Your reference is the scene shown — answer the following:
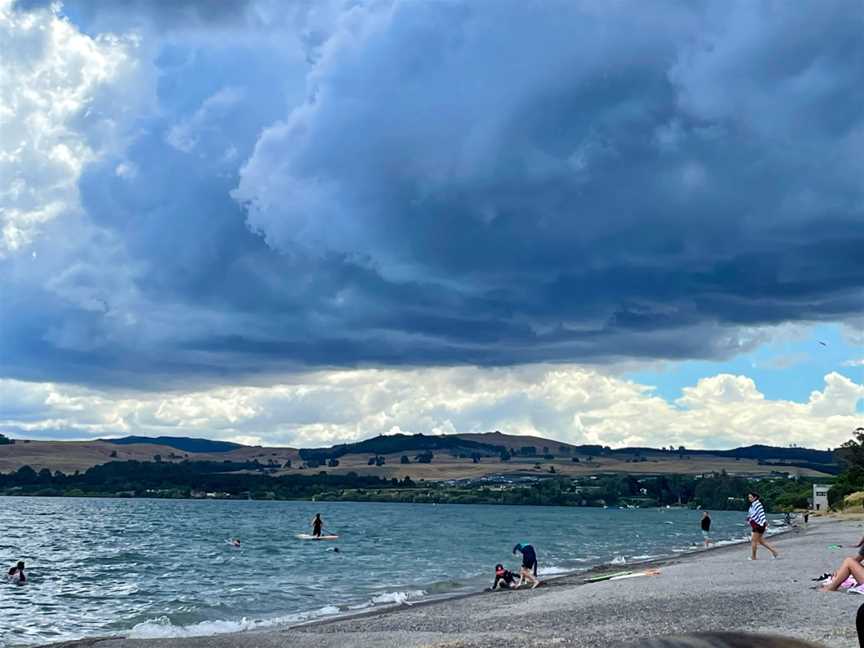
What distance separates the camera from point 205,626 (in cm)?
2998

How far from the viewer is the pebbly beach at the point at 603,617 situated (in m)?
18.2

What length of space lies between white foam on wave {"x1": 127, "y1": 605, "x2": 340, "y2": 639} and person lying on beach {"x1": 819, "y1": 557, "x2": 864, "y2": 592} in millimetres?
16241

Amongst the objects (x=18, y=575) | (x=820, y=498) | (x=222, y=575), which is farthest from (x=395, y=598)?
(x=820, y=498)

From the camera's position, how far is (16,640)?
28578 millimetres

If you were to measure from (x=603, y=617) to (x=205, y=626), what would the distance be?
14.2 metres

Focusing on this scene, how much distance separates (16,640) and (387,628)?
40.1ft

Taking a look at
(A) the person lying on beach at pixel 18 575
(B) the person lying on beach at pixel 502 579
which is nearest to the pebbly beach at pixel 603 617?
(B) the person lying on beach at pixel 502 579

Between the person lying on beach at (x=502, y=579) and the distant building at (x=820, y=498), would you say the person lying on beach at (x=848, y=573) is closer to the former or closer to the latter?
the person lying on beach at (x=502, y=579)

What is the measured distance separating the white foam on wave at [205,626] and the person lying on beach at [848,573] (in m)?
16.2

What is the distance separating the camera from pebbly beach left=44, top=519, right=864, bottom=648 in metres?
18.2

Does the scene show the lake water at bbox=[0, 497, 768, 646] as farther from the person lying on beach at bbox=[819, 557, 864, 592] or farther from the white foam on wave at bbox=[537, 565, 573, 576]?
the person lying on beach at bbox=[819, 557, 864, 592]

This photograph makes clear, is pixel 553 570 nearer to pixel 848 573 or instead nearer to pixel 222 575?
pixel 222 575

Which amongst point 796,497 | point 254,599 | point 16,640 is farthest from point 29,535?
point 796,497

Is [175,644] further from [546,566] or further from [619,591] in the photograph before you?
[546,566]
